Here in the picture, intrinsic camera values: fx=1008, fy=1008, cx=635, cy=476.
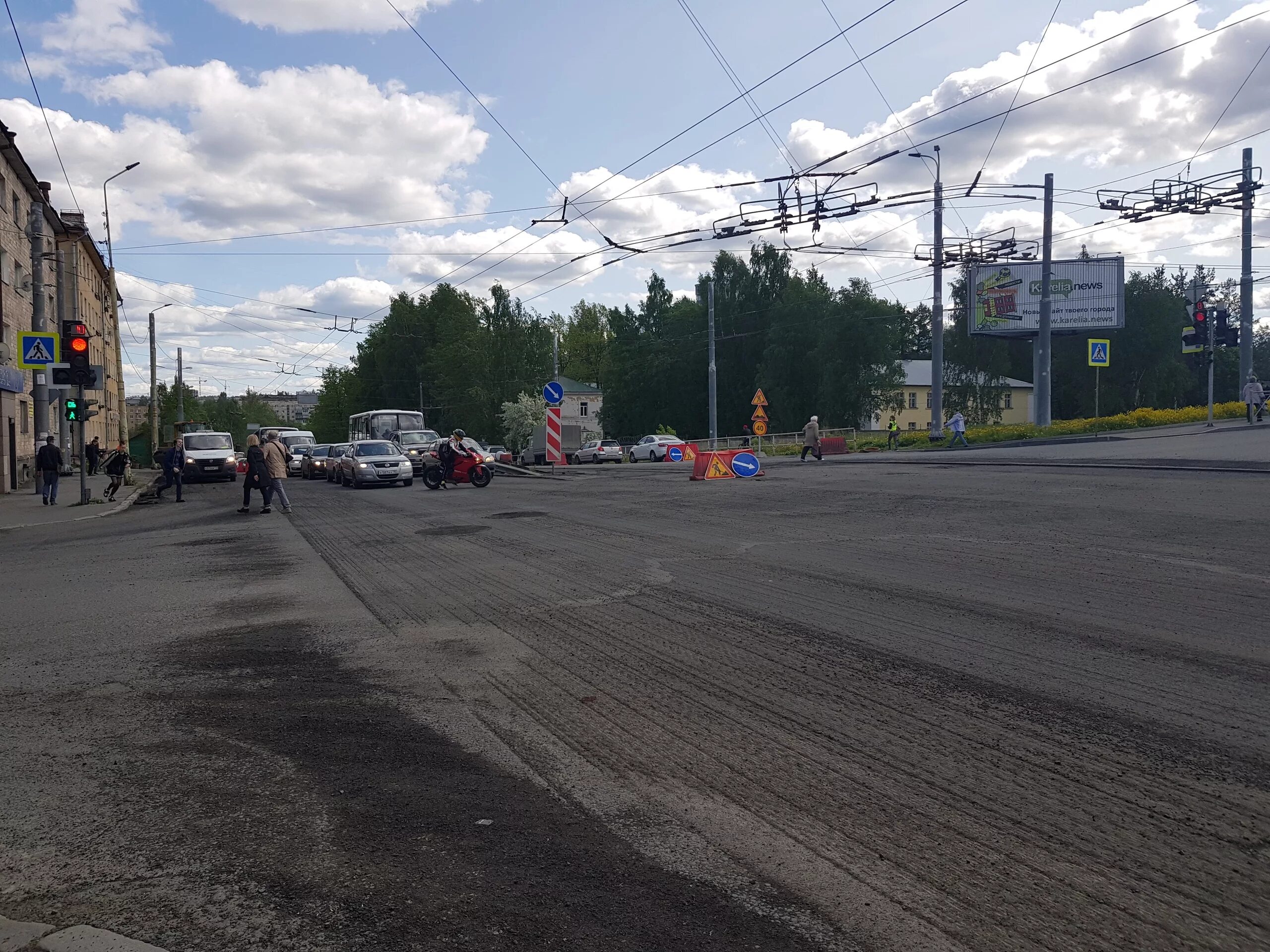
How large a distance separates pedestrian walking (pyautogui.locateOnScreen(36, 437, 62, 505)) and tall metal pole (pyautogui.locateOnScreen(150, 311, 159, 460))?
2837 centimetres

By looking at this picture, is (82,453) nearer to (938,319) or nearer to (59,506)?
(59,506)

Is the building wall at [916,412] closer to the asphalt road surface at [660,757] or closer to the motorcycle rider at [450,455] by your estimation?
the motorcycle rider at [450,455]

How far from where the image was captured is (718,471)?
27.0 m

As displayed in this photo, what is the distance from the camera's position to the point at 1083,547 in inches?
441

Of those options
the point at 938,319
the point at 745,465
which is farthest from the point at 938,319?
the point at 745,465

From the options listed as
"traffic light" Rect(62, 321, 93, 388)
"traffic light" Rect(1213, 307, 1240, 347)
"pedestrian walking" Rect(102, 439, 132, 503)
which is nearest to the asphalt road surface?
"traffic light" Rect(62, 321, 93, 388)

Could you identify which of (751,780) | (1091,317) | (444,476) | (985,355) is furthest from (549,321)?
(751,780)

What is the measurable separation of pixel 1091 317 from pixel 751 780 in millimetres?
61869

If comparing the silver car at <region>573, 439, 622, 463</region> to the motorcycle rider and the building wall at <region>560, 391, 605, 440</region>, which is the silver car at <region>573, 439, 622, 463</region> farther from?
the building wall at <region>560, 391, 605, 440</region>

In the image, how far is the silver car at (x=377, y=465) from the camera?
31.4m

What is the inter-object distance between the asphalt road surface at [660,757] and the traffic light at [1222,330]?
26850 mm

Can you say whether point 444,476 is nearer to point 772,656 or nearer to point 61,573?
point 61,573

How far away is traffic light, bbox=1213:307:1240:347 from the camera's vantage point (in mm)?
33688

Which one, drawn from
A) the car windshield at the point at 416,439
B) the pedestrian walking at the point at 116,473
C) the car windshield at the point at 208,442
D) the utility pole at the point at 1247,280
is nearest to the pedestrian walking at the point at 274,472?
the pedestrian walking at the point at 116,473
